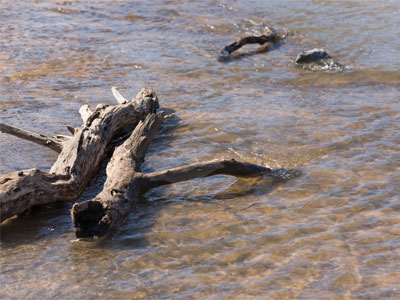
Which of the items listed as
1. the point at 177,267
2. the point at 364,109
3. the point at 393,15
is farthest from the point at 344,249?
the point at 393,15

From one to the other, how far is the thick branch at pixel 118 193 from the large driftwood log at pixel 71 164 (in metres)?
0.25

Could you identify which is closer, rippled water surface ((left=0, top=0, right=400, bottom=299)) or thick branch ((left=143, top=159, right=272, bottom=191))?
rippled water surface ((left=0, top=0, right=400, bottom=299))

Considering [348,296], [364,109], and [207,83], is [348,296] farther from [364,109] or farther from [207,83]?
[207,83]

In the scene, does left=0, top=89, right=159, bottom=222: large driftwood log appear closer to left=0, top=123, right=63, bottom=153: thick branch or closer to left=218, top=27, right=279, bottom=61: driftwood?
left=0, top=123, right=63, bottom=153: thick branch

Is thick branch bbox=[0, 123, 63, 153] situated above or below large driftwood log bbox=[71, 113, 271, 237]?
above

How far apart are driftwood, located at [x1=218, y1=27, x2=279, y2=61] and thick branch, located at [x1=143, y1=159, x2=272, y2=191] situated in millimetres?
5144

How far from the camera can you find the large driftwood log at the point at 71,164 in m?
4.59

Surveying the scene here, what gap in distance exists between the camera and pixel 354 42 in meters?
11.0

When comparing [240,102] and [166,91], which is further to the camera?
[166,91]

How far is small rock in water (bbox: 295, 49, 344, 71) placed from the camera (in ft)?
31.0

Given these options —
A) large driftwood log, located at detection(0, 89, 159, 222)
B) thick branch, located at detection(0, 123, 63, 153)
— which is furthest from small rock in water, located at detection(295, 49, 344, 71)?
thick branch, located at detection(0, 123, 63, 153)

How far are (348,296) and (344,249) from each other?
0.64 metres

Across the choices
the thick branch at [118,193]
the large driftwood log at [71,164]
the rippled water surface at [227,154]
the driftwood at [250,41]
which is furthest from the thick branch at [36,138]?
the driftwood at [250,41]

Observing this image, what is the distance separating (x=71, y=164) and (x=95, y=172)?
22.0 inches
